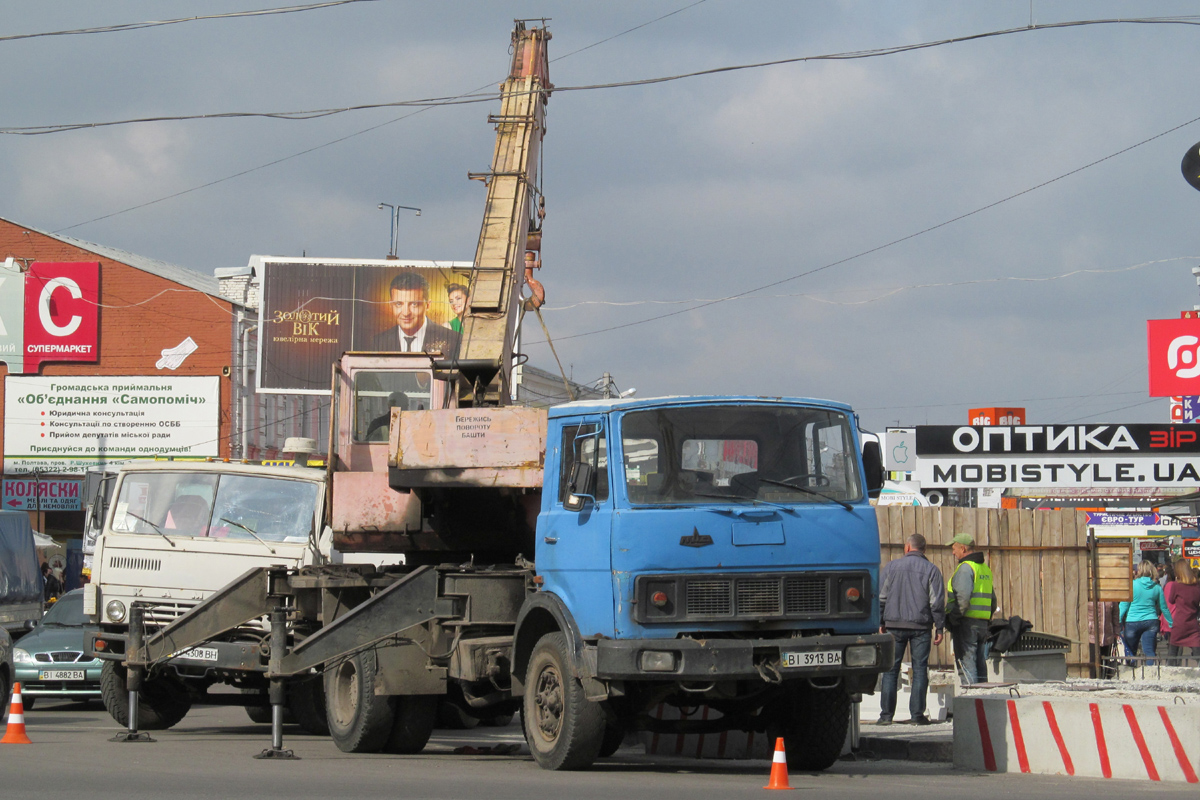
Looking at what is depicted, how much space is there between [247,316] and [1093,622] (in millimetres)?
34836

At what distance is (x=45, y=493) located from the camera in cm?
4388

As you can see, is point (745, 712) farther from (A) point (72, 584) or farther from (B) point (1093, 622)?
(A) point (72, 584)

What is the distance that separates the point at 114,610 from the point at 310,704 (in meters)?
2.04

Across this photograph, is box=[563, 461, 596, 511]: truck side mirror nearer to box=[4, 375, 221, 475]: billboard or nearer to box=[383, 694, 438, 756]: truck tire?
box=[383, 694, 438, 756]: truck tire

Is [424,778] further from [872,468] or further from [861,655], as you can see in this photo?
[872,468]

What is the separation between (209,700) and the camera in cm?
1292

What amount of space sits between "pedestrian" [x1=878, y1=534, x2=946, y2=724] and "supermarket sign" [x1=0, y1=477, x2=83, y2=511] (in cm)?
3686

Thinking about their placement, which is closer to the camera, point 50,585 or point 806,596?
point 806,596

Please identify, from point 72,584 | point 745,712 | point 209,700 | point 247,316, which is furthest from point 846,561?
point 247,316

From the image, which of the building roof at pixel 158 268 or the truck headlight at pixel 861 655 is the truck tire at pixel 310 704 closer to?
the truck headlight at pixel 861 655

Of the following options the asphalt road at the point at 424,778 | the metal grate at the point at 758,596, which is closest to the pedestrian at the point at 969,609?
the asphalt road at the point at 424,778

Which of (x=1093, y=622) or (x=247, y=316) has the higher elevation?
(x=247, y=316)

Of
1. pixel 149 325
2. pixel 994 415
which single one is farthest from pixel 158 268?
pixel 994 415

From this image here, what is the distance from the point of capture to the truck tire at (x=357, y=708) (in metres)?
10.9
